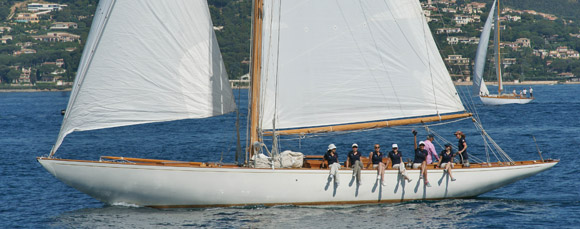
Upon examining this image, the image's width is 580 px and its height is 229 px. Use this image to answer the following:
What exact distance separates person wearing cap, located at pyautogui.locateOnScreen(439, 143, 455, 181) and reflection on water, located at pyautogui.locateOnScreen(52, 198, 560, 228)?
119 centimetres

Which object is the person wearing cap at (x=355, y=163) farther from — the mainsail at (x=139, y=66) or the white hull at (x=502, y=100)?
the white hull at (x=502, y=100)

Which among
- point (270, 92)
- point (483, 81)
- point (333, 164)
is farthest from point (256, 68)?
point (483, 81)

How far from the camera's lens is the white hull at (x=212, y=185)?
2317 centimetres

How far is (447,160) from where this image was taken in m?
25.0

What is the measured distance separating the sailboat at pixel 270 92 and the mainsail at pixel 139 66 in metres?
0.03

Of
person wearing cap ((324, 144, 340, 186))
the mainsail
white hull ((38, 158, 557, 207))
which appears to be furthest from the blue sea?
the mainsail

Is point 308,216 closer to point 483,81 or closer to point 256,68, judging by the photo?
point 256,68

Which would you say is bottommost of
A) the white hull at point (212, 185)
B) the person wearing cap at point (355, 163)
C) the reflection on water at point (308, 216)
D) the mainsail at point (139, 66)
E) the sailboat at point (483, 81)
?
the reflection on water at point (308, 216)

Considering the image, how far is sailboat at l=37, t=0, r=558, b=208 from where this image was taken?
76.0ft

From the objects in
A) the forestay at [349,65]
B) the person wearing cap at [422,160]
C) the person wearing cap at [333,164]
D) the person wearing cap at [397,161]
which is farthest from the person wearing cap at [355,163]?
the person wearing cap at [422,160]

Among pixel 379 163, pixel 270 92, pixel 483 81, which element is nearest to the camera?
pixel 379 163

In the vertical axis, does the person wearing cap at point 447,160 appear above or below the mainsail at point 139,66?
below

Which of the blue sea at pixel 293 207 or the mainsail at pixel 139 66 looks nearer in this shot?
the blue sea at pixel 293 207

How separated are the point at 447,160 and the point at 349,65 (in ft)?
14.6
